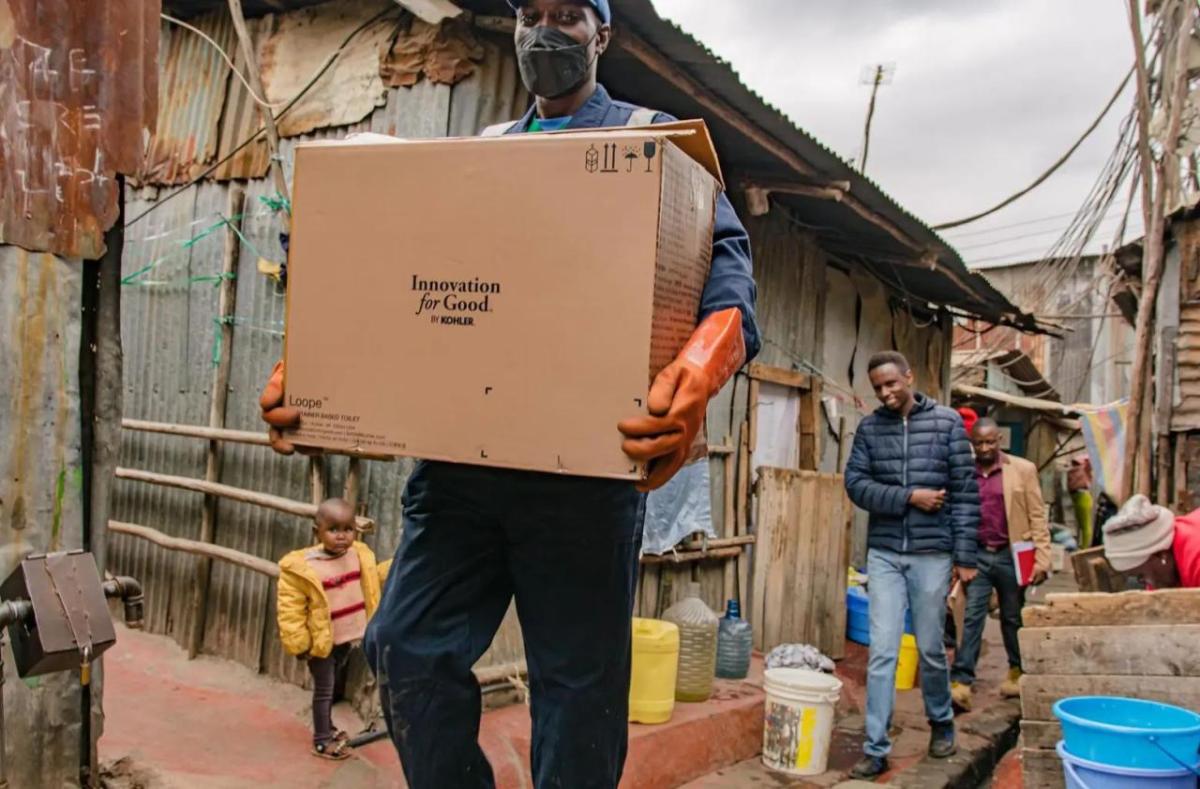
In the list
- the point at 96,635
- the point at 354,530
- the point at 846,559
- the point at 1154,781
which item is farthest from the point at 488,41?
the point at 846,559

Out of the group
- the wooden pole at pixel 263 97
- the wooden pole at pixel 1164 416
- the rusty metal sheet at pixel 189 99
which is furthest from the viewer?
the wooden pole at pixel 1164 416

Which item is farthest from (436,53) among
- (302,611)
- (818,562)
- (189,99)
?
(818,562)

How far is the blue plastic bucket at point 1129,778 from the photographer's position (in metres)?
3.11

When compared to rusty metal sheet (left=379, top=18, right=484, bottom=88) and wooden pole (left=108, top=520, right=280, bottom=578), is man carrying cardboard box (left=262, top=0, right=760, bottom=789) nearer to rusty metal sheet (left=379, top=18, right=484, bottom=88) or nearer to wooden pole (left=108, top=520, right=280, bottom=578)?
wooden pole (left=108, top=520, right=280, bottom=578)

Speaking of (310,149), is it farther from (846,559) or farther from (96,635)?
(846,559)

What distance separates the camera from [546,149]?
179 cm

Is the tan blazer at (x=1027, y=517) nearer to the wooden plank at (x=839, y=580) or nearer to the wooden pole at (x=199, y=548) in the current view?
the wooden plank at (x=839, y=580)

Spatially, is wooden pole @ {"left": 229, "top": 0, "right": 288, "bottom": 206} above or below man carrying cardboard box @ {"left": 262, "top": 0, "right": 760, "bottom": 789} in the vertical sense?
above

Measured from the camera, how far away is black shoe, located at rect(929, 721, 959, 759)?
5.49 meters

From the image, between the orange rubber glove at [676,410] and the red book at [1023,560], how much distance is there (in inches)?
240

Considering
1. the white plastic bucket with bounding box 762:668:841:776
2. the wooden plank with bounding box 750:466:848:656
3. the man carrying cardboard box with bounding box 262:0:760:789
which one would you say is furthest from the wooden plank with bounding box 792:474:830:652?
the man carrying cardboard box with bounding box 262:0:760:789

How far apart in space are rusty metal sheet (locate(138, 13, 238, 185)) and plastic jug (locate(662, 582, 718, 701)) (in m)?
4.05

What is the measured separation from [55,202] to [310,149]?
1318 millimetres

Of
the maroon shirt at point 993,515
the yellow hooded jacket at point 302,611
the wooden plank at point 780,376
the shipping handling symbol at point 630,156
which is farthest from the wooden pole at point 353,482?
the maroon shirt at point 993,515
